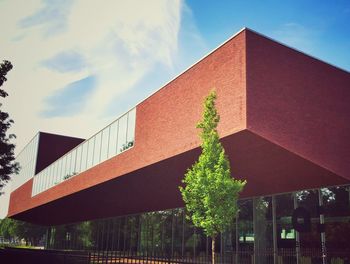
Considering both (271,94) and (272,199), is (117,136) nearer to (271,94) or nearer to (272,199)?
(272,199)

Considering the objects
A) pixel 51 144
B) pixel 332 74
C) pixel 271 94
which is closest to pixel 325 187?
pixel 332 74

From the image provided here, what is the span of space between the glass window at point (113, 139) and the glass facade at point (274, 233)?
6.73 metres

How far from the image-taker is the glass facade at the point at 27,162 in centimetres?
5864

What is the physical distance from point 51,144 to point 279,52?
156 feet

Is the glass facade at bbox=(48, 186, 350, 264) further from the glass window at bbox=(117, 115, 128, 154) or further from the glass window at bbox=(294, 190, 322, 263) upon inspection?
the glass window at bbox=(117, 115, 128, 154)

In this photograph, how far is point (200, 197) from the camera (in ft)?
53.4

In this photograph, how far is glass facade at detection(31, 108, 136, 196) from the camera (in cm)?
2656

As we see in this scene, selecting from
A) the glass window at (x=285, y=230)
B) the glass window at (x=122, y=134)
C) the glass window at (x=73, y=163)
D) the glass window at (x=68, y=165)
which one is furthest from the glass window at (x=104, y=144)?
the glass window at (x=285, y=230)

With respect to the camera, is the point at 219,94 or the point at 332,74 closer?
the point at 219,94

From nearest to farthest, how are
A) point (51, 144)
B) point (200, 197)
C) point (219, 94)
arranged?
point (200, 197), point (219, 94), point (51, 144)

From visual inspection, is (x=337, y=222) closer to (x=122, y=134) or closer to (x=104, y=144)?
(x=122, y=134)

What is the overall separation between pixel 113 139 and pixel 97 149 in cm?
330

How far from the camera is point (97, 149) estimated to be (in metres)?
31.5

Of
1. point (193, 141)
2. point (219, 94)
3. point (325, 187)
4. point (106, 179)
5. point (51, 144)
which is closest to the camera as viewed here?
point (219, 94)
